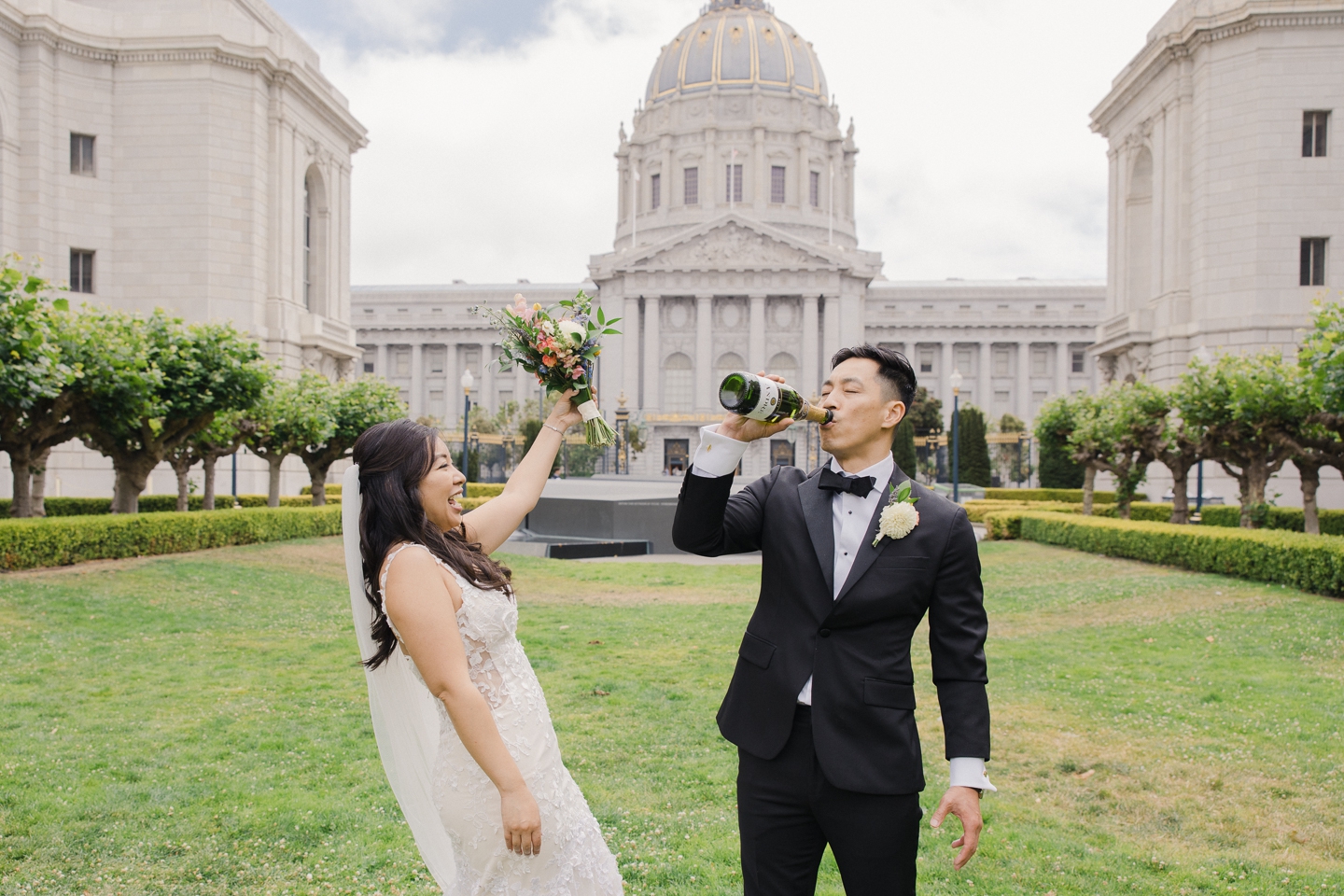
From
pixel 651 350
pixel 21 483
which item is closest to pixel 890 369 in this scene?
pixel 21 483

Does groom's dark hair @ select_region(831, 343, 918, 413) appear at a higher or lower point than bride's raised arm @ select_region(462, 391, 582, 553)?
higher

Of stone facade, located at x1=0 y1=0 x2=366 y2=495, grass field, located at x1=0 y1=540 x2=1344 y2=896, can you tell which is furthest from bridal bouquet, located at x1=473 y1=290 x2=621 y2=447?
stone facade, located at x1=0 y1=0 x2=366 y2=495

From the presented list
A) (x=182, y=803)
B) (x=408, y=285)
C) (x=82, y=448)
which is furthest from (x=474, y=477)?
(x=408, y=285)

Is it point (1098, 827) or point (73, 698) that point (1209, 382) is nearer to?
point (1098, 827)

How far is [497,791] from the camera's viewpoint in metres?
3.05

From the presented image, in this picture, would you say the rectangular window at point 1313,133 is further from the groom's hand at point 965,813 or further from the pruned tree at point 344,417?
the groom's hand at point 965,813

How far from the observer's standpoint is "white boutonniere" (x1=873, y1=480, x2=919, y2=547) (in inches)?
121

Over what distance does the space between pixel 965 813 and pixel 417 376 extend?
8616 centimetres

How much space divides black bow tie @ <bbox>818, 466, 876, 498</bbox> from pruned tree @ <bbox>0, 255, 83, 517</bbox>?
42.8 feet

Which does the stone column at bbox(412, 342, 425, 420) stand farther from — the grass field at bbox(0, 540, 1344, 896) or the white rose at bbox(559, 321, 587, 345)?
the white rose at bbox(559, 321, 587, 345)

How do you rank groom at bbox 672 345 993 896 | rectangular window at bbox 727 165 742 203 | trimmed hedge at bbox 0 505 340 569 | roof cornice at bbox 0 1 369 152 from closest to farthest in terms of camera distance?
groom at bbox 672 345 993 896 → trimmed hedge at bbox 0 505 340 569 → roof cornice at bbox 0 1 369 152 → rectangular window at bbox 727 165 742 203

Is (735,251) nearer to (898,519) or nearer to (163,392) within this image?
(163,392)

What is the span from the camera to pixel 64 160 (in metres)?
34.5

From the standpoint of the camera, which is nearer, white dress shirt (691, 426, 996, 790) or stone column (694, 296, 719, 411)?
white dress shirt (691, 426, 996, 790)
